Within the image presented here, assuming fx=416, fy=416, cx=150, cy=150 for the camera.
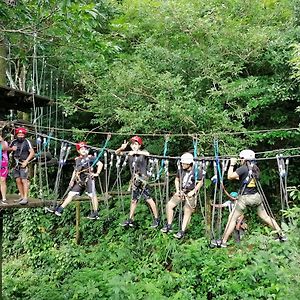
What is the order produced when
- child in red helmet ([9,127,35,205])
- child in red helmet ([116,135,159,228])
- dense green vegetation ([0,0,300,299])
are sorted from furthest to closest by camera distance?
dense green vegetation ([0,0,300,299]) → child in red helmet ([116,135,159,228]) → child in red helmet ([9,127,35,205])

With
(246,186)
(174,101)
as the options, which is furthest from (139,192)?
(174,101)

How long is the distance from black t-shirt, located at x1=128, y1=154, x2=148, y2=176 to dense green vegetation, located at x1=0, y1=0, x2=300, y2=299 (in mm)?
1499

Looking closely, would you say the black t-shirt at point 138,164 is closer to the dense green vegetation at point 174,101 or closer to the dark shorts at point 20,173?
the dark shorts at point 20,173

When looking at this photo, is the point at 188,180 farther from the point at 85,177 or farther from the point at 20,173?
the point at 20,173

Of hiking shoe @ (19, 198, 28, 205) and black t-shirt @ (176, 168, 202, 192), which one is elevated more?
black t-shirt @ (176, 168, 202, 192)

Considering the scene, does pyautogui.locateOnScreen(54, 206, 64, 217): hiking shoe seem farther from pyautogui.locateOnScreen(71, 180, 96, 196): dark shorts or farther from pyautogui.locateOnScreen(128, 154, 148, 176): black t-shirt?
pyautogui.locateOnScreen(128, 154, 148, 176): black t-shirt

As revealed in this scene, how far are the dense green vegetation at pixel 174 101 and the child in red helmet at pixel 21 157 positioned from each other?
1.35 metres

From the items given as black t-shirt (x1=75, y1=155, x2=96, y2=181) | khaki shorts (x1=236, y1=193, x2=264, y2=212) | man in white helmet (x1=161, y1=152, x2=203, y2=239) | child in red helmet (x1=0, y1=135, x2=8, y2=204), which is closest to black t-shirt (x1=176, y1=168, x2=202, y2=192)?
man in white helmet (x1=161, y1=152, x2=203, y2=239)

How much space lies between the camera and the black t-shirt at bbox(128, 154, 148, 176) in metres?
5.34

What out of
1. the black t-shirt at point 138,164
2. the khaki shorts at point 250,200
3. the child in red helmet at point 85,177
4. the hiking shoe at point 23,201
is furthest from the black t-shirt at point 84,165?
the khaki shorts at point 250,200

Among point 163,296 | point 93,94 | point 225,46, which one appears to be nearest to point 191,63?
point 225,46

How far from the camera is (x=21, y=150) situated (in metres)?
5.17

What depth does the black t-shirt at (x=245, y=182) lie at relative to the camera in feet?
16.2

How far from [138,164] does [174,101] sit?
6.21 ft
